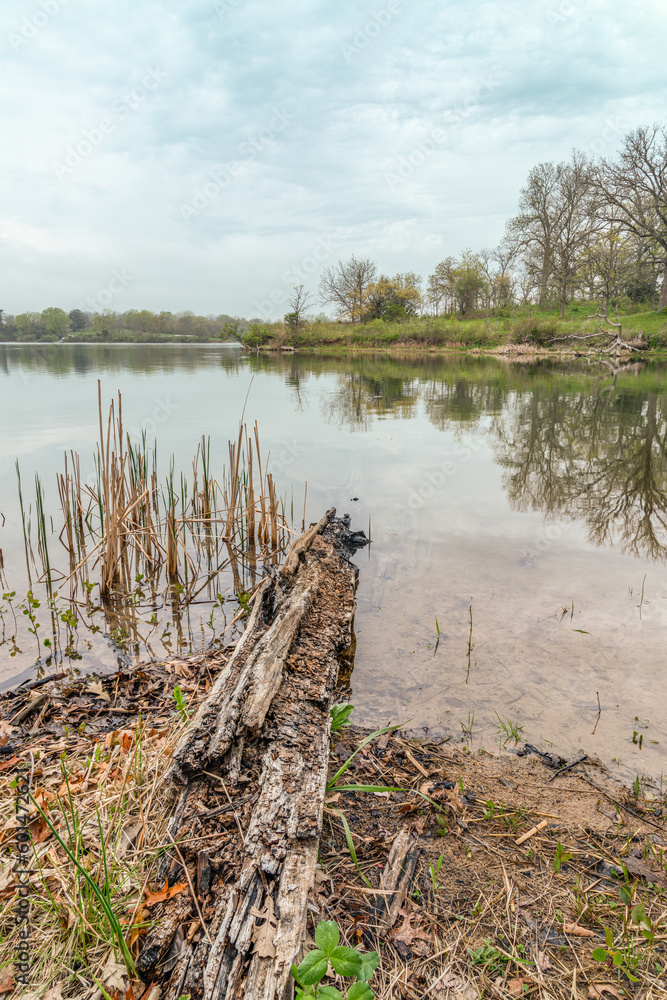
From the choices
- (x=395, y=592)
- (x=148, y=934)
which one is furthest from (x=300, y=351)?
(x=148, y=934)

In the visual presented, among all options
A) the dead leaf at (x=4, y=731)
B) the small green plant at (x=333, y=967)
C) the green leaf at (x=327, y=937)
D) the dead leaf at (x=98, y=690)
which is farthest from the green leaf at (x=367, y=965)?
the dead leaf at (x=98, y=690)

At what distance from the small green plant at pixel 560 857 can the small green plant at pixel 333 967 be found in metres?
0.89

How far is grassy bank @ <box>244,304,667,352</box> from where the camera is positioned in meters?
→ 34.2

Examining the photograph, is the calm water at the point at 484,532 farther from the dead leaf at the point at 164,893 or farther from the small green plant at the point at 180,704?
the dead leaf at the point at 164,893

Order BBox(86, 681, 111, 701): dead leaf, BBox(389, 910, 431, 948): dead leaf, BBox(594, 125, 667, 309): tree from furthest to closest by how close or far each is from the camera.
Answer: BBox(594, 125, 667, 309): tree → BBox(86, 681, 111, 701): dead leaf → BBox(389, 910, 431, 948): dead leaf

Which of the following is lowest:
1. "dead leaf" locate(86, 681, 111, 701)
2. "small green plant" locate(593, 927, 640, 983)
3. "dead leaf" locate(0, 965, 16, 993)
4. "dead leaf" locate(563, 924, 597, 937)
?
"dead leaf" locate(86, 681, 111, 701)

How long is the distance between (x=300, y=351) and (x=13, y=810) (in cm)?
5329

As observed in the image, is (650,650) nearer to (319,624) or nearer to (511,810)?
(511,810)

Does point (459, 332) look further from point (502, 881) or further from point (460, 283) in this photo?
point (502, 881)

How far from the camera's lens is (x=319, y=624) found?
3549 millimetres

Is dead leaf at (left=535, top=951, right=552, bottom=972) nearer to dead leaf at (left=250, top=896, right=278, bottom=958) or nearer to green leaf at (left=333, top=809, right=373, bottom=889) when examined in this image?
green leaf at (left=333, top=809, right=373, bottom=889)

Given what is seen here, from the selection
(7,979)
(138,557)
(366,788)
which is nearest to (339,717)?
(366,788)

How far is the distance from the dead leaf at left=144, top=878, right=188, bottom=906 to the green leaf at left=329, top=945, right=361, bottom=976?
1.77 feet

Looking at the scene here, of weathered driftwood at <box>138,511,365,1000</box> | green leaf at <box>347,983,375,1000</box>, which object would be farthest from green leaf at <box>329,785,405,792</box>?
green leaf at <box>347,983,375,1000</box>
